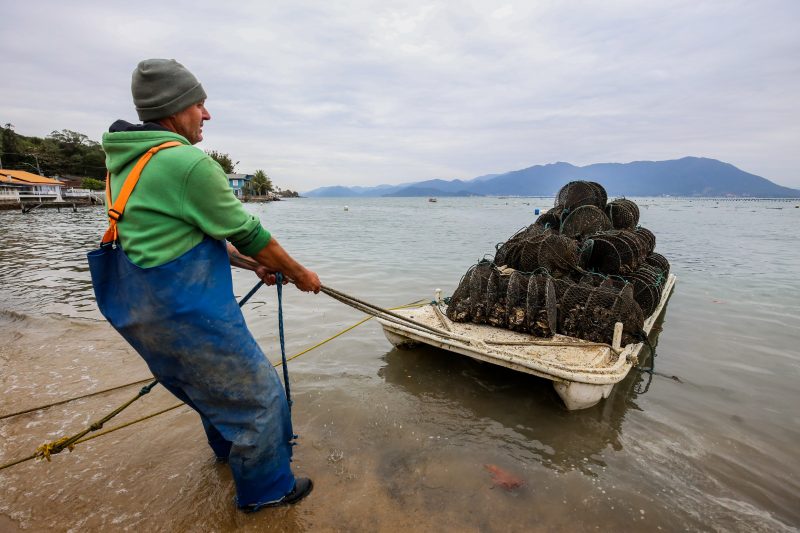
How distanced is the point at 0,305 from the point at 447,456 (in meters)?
9.67

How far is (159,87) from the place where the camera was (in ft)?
7.08

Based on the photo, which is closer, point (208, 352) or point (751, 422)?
point (208, 352)

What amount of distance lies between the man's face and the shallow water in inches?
107

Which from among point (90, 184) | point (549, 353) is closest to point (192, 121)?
point (549, 353)

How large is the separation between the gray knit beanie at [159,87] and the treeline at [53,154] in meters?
79.4

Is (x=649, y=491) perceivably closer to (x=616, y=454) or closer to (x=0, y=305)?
(x=616, y=454)

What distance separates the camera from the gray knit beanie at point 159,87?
2.13 m

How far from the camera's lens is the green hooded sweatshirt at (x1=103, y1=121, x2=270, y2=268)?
1.98 metres

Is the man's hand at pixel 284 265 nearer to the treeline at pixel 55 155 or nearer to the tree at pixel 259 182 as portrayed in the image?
the treeline at pixel 55 155

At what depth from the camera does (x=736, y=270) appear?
14117 mm

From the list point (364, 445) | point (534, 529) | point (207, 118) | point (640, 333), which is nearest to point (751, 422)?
point (640, 333)

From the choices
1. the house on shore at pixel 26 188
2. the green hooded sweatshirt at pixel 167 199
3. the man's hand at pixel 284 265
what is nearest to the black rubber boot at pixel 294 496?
the man's hand at pixel 284 265

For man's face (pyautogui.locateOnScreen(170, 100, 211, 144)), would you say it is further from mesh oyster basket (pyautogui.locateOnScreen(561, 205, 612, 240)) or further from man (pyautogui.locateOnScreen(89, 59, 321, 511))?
mesh oyster basket (pyautogui.locateOnScreen(561, 205, 612, 240))

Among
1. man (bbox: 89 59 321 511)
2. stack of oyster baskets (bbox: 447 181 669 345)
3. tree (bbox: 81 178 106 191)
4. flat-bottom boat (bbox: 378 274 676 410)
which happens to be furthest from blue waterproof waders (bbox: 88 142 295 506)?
tree (bbox: 81 178 106 191)
